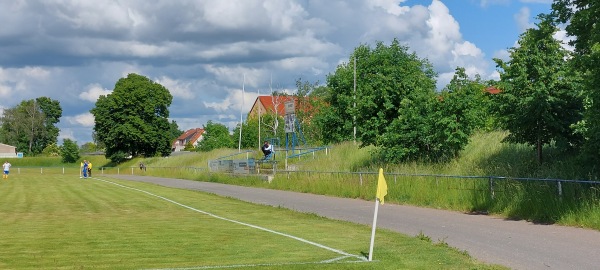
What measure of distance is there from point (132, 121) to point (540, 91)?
3472 inches

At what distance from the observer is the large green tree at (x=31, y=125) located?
15500 centimetres

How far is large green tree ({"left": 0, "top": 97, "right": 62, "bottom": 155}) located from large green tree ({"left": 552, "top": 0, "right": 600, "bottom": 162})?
490ft

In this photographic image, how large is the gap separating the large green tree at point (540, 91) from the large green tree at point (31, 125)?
147732mm

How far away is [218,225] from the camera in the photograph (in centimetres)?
1738

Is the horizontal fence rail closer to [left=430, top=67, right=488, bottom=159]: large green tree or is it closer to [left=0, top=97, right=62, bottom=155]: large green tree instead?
[left=430, top=67, right=488, bottom=159]: large green tree

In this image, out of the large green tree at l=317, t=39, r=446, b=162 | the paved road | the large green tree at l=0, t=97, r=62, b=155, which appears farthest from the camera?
the large green tree at l=0, t=97, r=62, b=155

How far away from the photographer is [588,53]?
16.9 meters

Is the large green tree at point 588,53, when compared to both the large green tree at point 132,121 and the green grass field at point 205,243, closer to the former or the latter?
the green grass field at point 205,243

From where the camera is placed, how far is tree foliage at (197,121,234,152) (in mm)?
117500

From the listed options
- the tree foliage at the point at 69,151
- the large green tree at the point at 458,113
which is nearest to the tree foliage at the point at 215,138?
the tree foliage at the point at 69,151

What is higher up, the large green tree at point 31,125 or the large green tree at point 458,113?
the large green tree at point 31,125

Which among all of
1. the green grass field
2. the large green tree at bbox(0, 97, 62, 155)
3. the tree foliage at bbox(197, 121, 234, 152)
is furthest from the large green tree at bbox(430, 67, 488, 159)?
the large green tree at bbox(0, 97, 62, 155)

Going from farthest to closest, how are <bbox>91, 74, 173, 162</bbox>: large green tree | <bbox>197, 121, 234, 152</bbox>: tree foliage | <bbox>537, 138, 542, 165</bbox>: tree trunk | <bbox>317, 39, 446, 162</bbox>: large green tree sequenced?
<bbox>197, 121, 234, 152</bbox>: tree foliage, <bbox>91, 74, 173, 162</bbox>: large green tree, <bbox>317, 39, 446, 162</bbox>: large green tree, <bbox>537, 138, 542, 165</bbox>: tree trunk

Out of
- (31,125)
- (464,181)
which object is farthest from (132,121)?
(464,181)
